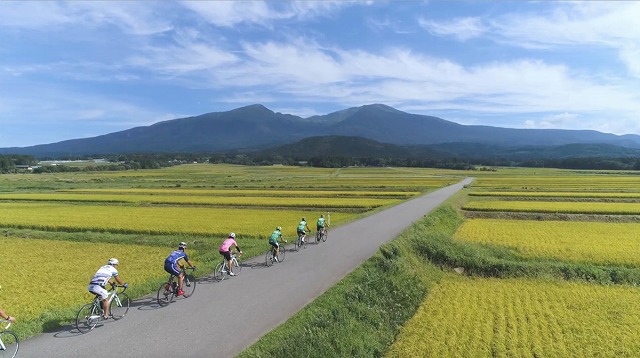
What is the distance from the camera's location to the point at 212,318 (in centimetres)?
1236

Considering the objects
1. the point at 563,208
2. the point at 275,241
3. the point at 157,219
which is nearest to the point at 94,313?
the point at 275,241

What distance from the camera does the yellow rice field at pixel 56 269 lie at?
49.2 ft

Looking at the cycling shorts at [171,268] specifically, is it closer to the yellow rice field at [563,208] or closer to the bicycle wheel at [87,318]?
the bicycle wheel at [87,318]

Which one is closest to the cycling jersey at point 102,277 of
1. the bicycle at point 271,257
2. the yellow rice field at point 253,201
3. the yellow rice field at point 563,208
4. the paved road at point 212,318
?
the paved road at point 212,318

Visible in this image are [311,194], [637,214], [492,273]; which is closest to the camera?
[492,273]

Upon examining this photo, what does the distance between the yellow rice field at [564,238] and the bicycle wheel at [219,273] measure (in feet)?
47.8

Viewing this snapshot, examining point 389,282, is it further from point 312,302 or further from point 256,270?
point 256,270

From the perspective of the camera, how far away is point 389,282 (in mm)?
16219

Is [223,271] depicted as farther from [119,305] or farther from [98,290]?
[98,290]

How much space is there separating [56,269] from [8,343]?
10.00m

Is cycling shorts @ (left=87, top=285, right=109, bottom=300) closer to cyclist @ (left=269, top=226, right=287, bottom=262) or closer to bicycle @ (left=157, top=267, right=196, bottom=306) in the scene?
bicycle @ (left=157, top=267, right=196, bottom=306)

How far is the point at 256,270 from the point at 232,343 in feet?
24.2

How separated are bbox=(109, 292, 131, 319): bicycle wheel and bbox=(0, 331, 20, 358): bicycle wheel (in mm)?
2377

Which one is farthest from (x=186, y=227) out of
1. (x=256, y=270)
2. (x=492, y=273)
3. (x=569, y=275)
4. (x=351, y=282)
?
(x=569, y=275)
